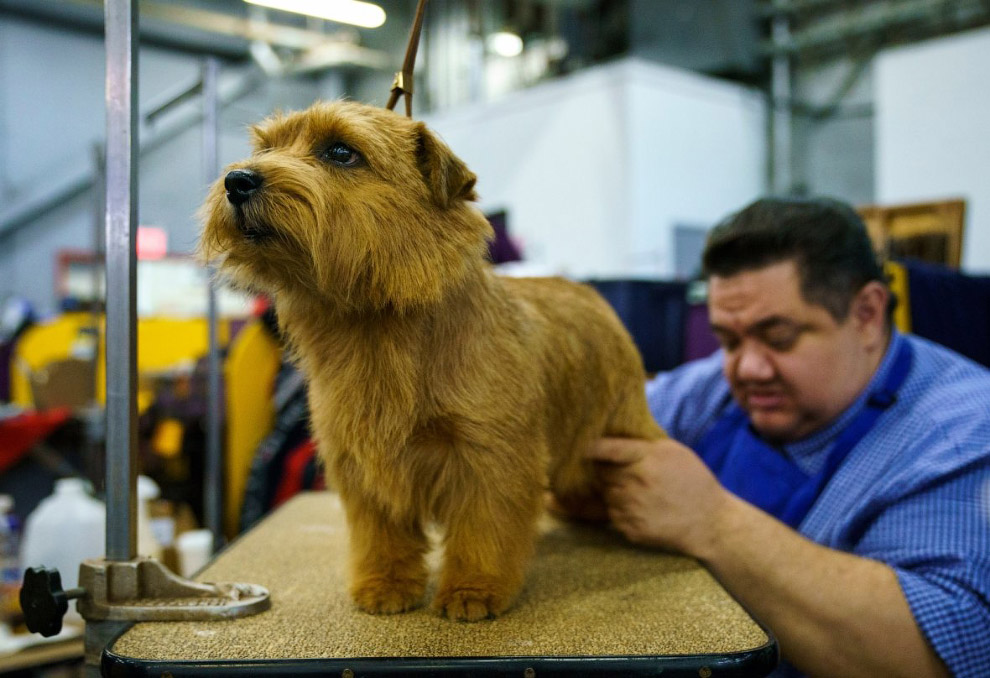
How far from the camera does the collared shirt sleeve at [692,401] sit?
5.67 ft

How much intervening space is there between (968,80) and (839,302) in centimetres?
416

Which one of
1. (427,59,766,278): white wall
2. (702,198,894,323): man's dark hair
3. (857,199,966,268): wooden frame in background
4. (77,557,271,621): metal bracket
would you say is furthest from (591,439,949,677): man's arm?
(427,59,766,278): white wall

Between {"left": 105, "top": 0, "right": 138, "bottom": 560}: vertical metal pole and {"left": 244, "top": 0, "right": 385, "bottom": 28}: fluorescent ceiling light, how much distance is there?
0.97 meters

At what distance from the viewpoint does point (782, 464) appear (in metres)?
1.44

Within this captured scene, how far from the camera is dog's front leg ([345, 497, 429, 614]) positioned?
3.02 ft

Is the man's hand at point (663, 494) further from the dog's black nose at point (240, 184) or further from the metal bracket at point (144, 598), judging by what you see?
the dog's black nose at point (240, 184)

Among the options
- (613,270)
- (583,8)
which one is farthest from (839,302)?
(583,8)

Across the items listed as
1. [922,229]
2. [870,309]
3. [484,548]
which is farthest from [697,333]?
[484,548]

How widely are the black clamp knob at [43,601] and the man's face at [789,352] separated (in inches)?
46.3

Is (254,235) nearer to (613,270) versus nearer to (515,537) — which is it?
(515,537)

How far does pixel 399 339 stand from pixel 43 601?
0.48 meters

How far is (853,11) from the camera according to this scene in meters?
7.05

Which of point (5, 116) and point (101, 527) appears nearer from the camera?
point (101, 527)

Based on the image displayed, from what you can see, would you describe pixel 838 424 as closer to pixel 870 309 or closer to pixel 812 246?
pixel 870 309
